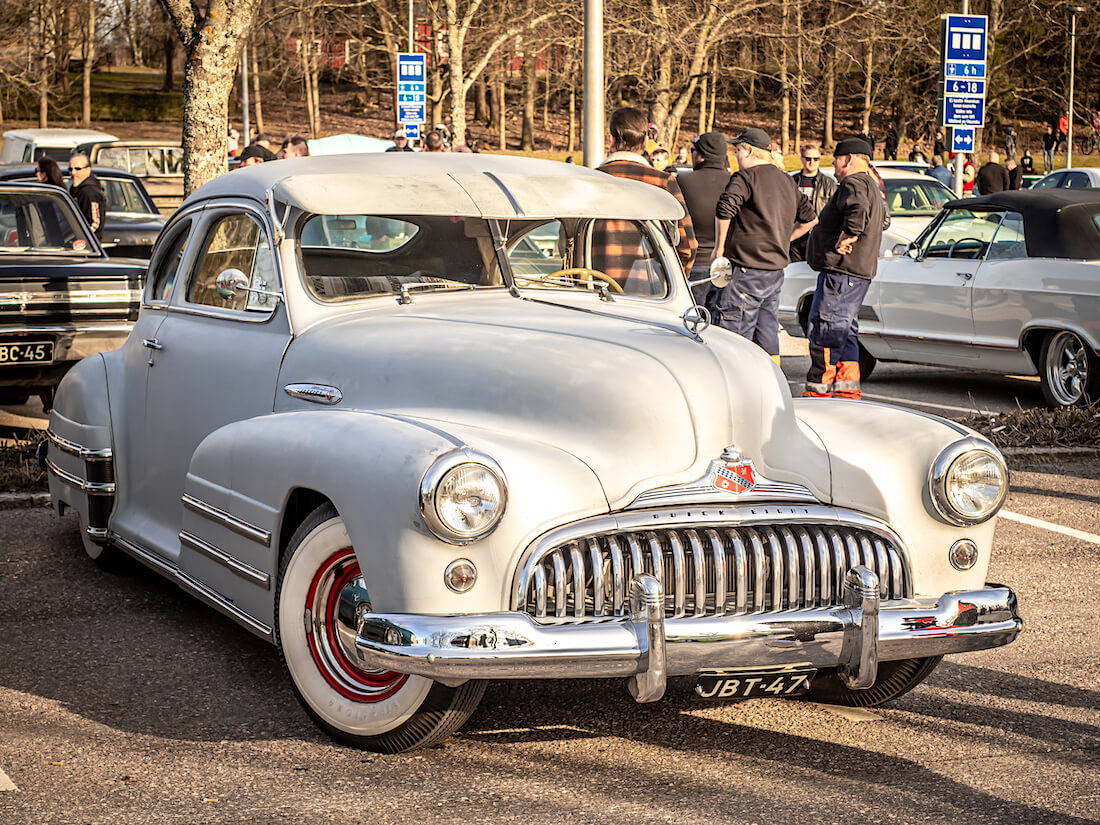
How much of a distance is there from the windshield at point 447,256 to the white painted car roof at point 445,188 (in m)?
0.07

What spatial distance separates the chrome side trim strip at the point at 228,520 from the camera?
15.7ft

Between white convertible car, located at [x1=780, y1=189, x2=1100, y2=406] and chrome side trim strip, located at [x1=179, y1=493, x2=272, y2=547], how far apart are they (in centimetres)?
761

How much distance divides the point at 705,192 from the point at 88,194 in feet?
22.3

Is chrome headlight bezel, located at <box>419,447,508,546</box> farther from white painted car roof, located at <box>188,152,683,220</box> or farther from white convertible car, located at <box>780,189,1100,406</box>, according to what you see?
white convertible car, located at <box>780,189,1100,406</box>

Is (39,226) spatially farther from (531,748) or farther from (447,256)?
(531,748)

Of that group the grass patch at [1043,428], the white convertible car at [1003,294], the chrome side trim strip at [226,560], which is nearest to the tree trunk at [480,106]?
the white convertible car at [1003,294]

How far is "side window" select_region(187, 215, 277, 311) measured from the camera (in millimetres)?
5516

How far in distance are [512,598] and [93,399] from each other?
2.96 metres

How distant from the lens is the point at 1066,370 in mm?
→ 11289

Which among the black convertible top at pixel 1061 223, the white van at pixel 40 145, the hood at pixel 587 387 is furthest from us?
the white van at pixel 40 145

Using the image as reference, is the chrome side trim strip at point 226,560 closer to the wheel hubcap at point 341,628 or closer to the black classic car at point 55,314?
the wheel hubcap at point 341,628

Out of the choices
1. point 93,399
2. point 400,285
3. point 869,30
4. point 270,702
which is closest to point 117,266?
point 93,399

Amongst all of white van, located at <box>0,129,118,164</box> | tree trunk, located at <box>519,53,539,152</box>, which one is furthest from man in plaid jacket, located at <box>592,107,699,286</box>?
tree trunk, located at <box>519,53,539,152</box>

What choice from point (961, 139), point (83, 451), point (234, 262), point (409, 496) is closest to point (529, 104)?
point (961, 139)
